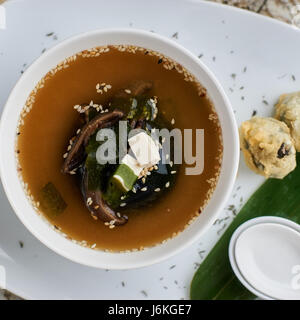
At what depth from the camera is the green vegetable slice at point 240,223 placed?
86.0 inches

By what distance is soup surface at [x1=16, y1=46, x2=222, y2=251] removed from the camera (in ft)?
6.53

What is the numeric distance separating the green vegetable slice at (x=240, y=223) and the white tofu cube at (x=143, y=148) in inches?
19.6

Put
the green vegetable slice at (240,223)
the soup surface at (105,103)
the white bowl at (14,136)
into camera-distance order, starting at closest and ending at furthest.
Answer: the white bowl at (14,136) → the soup surface at (105,103) → the green vegetable slice at (240,223)

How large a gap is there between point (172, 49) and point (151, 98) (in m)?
0.26

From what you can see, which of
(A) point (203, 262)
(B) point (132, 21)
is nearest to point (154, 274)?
(A) point (203, 262)

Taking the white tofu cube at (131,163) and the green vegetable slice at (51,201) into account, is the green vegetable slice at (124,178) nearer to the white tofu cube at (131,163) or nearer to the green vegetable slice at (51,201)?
the white tofu cube at (131,163)

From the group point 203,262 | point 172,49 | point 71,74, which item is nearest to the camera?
point 172,49

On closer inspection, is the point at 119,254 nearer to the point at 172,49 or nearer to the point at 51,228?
the point at 51,228

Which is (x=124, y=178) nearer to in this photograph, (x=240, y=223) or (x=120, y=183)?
(x=120, y=183)

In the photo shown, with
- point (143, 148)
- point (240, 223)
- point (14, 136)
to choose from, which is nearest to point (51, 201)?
point (14, 136)

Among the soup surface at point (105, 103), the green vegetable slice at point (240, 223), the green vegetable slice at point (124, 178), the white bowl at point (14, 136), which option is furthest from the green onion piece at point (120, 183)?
the green vegetable slice at point (240, 223)

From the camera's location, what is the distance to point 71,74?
2006 mm

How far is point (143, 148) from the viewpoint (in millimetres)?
1961

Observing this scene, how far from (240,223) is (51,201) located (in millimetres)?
809
